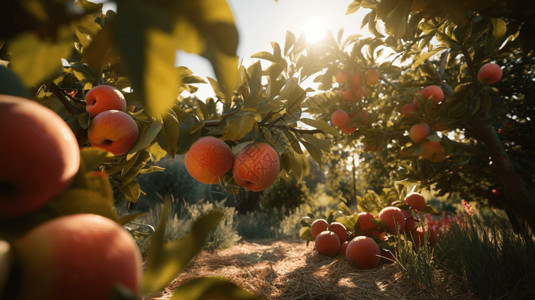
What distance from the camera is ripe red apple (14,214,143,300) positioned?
11.5 inches

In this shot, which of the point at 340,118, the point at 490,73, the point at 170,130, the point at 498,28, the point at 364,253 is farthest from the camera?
the point at 340,118

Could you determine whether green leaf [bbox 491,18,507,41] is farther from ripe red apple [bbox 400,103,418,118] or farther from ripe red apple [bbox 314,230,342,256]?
ripe red apple [bbox 314,230,342,256]

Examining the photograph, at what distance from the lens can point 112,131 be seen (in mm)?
944

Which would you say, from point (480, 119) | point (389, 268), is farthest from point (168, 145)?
point (480, 119)

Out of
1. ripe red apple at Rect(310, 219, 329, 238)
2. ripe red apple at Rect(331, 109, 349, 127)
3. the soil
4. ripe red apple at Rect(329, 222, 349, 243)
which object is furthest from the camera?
ripe red apple at Rect(310, 219, 329, 238)

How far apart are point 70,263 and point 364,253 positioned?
2.89m

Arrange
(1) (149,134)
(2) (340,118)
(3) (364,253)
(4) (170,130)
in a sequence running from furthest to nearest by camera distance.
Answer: (2) (340,118), (3) (364,253), (4) (170,130), (1) (149,134)

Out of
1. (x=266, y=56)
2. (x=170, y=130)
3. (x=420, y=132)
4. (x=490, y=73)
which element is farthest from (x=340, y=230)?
(x=170, y=130)

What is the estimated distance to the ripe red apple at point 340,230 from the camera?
345 centimetres

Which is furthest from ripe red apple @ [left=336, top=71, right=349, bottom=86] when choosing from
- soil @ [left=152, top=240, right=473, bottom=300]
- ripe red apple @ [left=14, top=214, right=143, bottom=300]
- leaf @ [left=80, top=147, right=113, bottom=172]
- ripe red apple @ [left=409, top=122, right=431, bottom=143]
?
ripe red apple @ [left=14, top=214, right=143, bottom=300]

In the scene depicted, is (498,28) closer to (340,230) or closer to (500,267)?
(500,267)

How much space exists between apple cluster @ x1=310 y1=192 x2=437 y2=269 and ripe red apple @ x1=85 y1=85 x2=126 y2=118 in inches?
96.0

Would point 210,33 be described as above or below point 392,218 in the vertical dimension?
above

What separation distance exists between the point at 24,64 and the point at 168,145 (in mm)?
626
